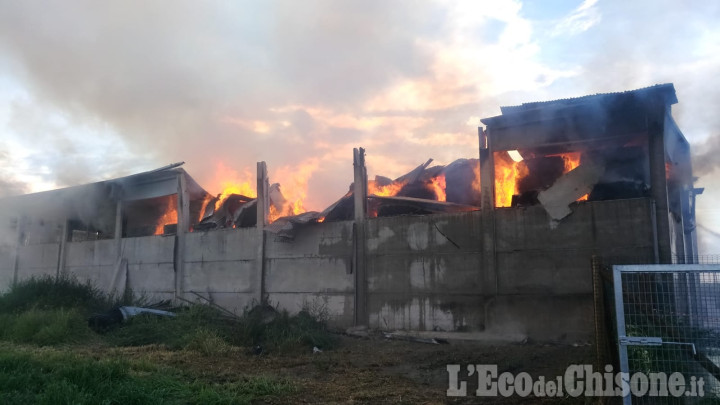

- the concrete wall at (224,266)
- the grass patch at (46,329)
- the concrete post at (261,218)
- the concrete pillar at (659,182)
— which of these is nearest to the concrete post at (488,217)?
the concrete pillar at (659,182)

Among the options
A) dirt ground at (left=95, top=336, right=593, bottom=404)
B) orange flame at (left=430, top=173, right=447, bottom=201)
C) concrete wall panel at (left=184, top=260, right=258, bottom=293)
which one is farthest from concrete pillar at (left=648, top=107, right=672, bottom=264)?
concrete wall panel at (left=184, top=260, right=258, bottom=293)

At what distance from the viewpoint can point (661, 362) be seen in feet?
13.9

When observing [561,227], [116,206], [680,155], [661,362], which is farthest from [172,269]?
[680,155]

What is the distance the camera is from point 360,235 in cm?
1233

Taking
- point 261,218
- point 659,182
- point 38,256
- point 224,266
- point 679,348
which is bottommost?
point 679,348

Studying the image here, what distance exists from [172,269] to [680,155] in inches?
602

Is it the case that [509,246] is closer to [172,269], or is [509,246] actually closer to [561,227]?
[561,227]

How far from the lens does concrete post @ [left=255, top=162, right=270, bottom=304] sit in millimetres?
13609

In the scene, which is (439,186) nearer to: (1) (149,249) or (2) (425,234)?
(2) (425,234)

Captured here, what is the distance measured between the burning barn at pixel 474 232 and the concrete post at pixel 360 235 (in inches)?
1.4

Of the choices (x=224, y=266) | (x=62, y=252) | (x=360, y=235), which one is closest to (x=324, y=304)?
(x=360, y=235)

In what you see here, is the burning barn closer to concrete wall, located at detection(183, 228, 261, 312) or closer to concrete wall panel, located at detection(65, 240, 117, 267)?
concrete wall, located at detection(183, 228, 261, 312)

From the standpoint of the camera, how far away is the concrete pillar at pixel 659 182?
9.21 meters

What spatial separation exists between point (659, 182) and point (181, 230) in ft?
43.4
